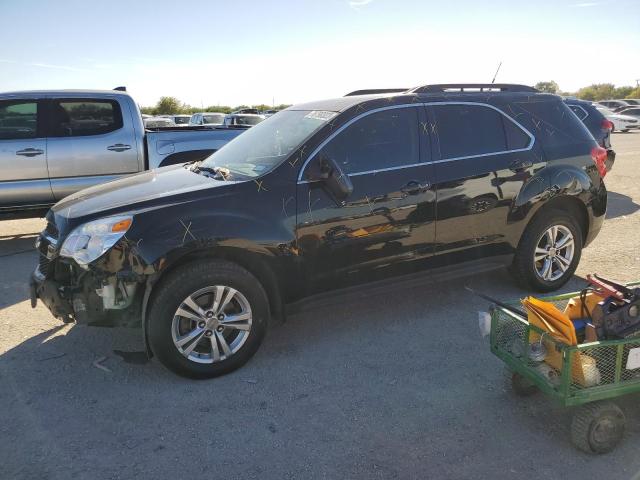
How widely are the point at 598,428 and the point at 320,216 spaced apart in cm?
205

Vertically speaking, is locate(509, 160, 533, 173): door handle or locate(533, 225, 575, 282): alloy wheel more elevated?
locate(509, 160, 533, 173): door handle

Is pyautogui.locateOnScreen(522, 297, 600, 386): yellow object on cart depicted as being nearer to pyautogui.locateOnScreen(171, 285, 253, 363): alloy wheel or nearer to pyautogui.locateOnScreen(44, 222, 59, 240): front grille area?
pyautogui.locateOnScreen(171, 285, 253, 363): alloy wheel

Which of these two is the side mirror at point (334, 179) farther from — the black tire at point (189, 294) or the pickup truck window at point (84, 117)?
the pickup truck window at point (84, 117)

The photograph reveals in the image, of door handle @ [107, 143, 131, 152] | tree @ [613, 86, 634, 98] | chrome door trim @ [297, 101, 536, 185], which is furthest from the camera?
tree @ [613, 86, 634, 98]

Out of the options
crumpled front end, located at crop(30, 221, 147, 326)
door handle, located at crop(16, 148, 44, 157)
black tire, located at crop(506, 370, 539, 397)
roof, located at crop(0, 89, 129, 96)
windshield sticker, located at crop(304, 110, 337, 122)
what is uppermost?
roof, located at crop(0, 89, 129, 96)

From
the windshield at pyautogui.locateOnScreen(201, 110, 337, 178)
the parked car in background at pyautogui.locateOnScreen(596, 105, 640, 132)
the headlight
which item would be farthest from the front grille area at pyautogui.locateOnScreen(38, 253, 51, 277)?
the parked car in background at pyautogui.locateOnScreen(596, 105, 640, 132)

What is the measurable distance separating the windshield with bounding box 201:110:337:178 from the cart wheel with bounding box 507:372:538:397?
208 centimetres

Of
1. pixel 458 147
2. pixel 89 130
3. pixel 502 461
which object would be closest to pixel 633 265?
pixel 458 147

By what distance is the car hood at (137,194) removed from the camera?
333 cm

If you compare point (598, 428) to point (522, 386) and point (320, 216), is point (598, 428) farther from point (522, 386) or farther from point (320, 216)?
point (320, 216)

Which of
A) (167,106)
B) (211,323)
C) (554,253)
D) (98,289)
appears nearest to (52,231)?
(98,289)

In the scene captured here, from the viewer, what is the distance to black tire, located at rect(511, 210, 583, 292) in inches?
176

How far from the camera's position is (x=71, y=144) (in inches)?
257

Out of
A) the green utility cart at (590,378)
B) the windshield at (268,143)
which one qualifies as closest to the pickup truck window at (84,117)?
the windshield at (268,143)
